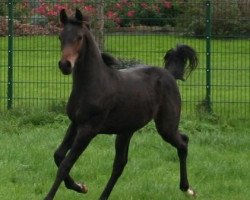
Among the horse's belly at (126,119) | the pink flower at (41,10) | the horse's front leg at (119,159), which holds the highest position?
the pink flower at (41,10)

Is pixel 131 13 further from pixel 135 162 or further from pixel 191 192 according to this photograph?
pixel 191 192

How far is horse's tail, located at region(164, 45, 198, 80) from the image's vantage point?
8.62 meters

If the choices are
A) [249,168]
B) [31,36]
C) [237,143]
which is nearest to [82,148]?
[249,168]

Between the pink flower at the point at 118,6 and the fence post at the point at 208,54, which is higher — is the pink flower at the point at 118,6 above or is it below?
above

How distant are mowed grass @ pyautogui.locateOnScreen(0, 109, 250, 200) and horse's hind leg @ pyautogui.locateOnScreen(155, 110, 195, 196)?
0.13m

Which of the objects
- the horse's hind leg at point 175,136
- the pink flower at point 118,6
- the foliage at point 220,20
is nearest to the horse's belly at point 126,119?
the horse's hind leg at point 175,136

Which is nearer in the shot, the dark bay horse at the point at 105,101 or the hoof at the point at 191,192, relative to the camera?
the dark bay horse at the point at 105,101

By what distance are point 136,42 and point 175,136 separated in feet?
17.3

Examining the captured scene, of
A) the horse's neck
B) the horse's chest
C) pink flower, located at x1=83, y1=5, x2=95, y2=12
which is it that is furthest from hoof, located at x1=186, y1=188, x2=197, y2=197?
pink flower, located at x1=83, y1=5, x2=95, y2=12

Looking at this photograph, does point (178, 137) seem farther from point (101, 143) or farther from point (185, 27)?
point (185, 27)

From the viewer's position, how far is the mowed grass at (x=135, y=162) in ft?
26.6

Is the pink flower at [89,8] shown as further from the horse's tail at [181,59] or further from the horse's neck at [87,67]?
the horse's neck at [87,67]

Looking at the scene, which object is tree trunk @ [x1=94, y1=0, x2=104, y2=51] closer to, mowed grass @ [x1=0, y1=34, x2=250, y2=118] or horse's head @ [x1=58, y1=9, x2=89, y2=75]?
mowed grass @ [x1=0, y1=34, x2=250, y2=118]

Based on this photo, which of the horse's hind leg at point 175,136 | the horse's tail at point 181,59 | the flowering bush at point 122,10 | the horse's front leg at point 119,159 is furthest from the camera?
the flowering bush at point 122,10
